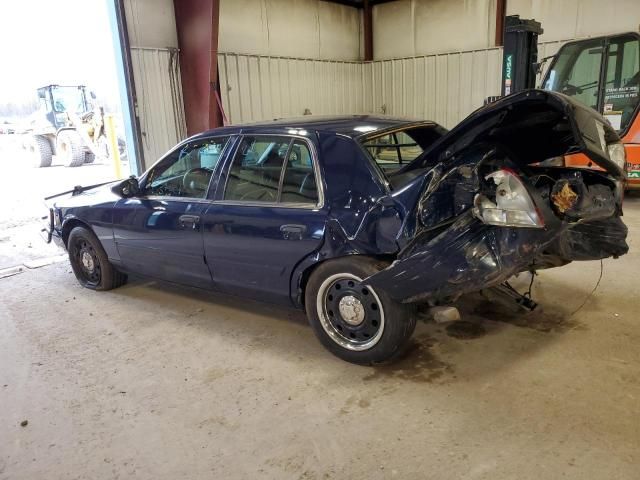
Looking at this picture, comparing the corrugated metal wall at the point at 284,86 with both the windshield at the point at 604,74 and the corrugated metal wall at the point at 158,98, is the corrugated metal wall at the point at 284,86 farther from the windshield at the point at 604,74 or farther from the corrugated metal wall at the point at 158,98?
the windshield at the point at 604,74

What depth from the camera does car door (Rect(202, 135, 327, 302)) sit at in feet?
10.1

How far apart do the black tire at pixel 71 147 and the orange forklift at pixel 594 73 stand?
43.8 ft

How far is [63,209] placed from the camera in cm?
471

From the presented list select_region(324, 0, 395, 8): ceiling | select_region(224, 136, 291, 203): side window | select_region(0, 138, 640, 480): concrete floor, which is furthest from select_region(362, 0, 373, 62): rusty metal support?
select_region(224, 136, 291, 203): side window

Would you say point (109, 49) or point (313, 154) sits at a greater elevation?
point (109, 49)

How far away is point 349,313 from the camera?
3033 mm

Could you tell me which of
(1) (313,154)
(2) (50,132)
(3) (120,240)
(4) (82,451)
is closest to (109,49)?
(3) (120,240)

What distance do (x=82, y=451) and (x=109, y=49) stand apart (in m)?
7.31

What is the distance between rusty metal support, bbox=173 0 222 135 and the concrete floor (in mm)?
4995

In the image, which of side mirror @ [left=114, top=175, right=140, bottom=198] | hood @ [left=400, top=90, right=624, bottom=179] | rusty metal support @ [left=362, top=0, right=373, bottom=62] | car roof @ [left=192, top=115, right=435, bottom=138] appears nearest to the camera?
hood @ [left=400, top=90, right=624, bottom=179]

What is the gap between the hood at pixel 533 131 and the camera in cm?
246

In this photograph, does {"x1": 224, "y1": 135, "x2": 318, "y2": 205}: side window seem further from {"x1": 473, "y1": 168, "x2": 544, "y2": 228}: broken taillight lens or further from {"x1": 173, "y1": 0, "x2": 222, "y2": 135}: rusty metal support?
{"x1": 173, "y1": 0, "x2": 222, "y2": 135}: rusty metal support

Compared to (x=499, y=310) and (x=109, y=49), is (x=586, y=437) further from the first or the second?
(x=109, y=49)

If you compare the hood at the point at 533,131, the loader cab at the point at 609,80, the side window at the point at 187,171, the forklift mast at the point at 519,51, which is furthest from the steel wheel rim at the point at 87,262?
the loader cab at the point at 609,80
